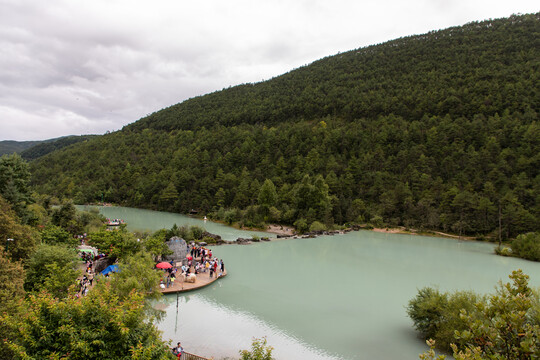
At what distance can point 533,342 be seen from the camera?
4582mm

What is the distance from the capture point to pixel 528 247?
1489 inches

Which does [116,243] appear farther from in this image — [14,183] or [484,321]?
[484,321]

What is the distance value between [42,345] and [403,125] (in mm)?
83752

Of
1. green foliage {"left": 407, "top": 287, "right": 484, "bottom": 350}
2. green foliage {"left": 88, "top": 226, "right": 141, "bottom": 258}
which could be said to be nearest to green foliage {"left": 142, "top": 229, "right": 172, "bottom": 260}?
green foliage {"left": 88, "top": 226, "right": 141, "bottom": 258}

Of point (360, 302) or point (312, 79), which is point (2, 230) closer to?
point (360, 302)

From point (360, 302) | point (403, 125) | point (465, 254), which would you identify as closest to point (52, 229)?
point (360, 302)

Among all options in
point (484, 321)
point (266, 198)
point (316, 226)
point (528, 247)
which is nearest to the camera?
point (484, 321)

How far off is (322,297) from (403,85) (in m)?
91.3

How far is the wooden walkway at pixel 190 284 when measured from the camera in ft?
70.4

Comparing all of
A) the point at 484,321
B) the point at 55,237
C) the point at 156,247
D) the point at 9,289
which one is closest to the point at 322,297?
the point at 484,321

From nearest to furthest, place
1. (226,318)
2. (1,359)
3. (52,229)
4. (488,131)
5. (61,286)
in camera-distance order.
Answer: (1,359), (61,286), (226,318), (52,229), (488,131)

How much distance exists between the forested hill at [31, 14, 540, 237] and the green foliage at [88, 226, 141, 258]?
3136 cm

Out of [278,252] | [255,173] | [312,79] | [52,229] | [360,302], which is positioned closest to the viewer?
[360,302]

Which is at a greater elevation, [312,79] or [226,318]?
[312,79]
